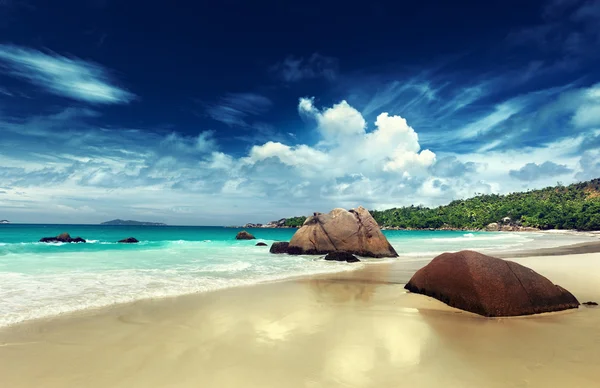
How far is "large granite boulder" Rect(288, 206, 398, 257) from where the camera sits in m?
22.5

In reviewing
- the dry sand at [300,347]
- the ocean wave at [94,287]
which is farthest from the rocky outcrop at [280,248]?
the dry sand at [300,347]

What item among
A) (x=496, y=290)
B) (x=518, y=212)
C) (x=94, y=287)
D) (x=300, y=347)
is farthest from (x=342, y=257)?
(x=518, y=212)

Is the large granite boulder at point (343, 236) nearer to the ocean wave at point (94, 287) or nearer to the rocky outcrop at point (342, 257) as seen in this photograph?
the rocky outcrop at point (342, 257)

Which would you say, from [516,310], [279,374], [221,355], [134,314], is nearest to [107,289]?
[134,314]

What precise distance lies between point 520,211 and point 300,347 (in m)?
119

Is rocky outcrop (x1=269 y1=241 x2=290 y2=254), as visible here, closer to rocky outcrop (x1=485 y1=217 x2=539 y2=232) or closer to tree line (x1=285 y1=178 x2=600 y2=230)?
tree line (x1=285 y1=178 x2=600 y2=230)

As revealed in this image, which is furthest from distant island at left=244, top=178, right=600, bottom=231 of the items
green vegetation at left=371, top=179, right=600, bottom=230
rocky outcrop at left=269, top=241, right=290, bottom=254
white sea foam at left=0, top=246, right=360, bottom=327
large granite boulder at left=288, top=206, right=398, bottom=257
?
white sea foam at left=0, top=246, right=360, bottom=327

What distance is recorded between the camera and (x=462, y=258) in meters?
8.15

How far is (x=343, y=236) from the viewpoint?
23141mm

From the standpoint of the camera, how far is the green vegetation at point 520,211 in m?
87.0

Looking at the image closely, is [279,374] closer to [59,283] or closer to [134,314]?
[134,314]

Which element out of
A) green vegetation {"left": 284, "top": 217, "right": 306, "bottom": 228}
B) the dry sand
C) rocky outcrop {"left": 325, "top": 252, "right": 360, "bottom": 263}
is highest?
green vegetation {"left": 284, "top": 217, "right": 306, "bottom": 228}

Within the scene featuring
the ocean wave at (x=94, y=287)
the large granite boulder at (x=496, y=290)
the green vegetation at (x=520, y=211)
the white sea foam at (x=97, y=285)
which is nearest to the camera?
the large granite boulder at (x=496, y=290)

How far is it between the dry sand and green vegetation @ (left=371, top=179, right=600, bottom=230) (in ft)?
322
